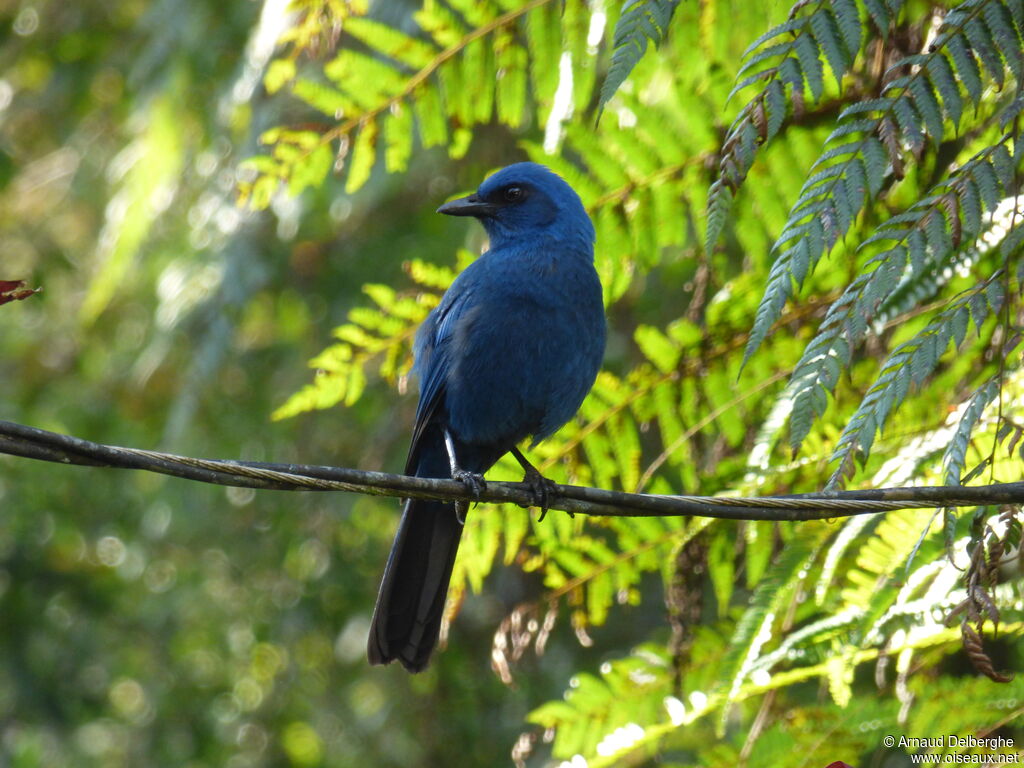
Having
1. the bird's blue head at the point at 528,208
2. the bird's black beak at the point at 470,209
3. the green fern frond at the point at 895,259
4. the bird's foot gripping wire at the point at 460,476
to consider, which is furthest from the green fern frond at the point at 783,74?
the bird's black beak at the point at 470,209

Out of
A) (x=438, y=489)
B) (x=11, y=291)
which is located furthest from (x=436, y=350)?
(x=11, y=291)

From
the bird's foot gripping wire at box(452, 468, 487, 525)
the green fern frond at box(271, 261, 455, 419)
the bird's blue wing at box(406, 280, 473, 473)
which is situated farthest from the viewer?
the bird's blue wing at box(406, 280, 473, 473)

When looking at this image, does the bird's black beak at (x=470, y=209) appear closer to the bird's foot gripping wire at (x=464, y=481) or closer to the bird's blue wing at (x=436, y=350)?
the bird's blue wing at (x=436, y=350)

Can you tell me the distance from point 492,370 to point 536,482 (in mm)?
445

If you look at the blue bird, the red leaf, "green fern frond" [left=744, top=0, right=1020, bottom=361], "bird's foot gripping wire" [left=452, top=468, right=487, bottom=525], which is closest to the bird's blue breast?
the blue bird

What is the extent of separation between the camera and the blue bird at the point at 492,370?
4.27m

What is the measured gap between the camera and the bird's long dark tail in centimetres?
428

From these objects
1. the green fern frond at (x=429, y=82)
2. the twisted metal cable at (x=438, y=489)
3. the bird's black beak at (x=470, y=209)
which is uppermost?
the green fern frond at (x=429, y=82)

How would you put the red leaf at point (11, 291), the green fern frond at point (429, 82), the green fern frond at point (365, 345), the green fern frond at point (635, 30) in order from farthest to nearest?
1. the green fern frond at point (365, 345)
2. the green fern frond at point (429, 82)
3. the green fern frond at point (635, 30)
4. the red leaf at point (11, 291)

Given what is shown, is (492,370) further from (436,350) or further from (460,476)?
(460,476)

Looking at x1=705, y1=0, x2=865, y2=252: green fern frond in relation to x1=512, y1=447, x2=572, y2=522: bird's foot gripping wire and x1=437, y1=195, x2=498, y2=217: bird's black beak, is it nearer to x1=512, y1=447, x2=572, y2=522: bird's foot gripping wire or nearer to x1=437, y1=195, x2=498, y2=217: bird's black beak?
x1=512, y1=447, x2=572, y2=522: bird's foot gripping wire

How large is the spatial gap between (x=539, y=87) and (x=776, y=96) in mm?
1585

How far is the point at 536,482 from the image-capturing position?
4.32 meters

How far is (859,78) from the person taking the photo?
4086 millimetres
